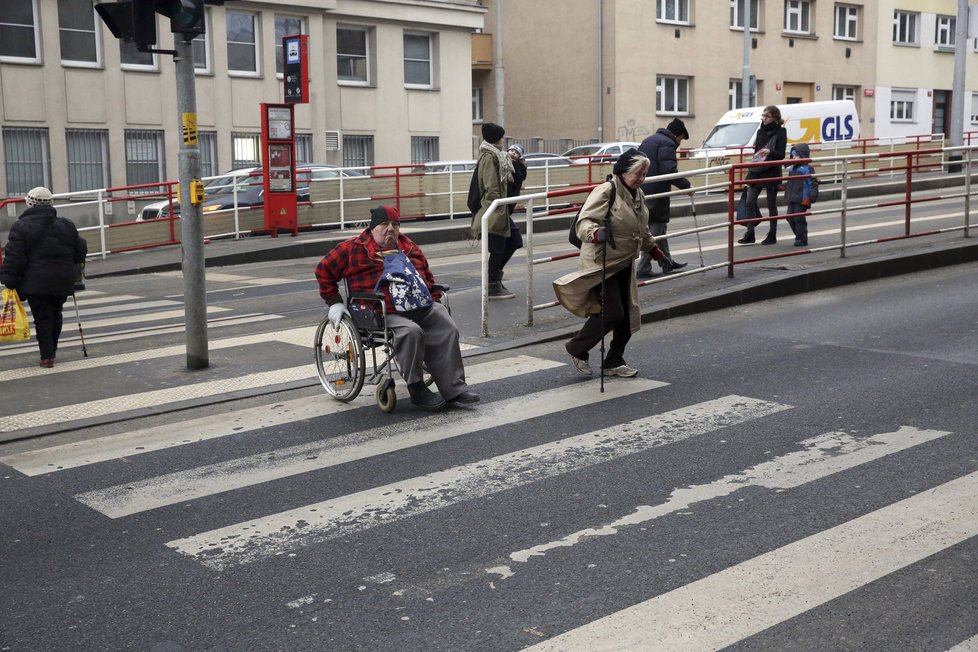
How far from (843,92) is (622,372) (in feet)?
141

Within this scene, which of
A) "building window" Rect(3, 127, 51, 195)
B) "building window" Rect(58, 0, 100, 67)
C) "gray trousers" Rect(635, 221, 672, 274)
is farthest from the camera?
"building window" Rect(58, 0, 100, 67)

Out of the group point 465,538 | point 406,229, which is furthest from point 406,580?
point 406,229

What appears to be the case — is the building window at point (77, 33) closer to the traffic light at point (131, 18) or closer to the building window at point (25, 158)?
the building window at point (25, 158)

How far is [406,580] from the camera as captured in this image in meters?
4.84

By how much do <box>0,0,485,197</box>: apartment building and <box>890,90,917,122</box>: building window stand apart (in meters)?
21.7

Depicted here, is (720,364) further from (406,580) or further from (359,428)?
(406,580)

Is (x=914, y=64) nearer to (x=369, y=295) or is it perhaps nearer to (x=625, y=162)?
(x=625, y=162)

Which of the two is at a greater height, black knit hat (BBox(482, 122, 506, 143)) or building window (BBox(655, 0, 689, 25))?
building window (BBox(655, 0, 689, 25))

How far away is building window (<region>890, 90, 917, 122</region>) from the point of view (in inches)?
1951

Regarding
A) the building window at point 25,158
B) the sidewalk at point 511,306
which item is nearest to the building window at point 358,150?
the building window at point 25,158

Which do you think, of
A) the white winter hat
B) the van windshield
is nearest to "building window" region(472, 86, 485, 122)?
the van windshield

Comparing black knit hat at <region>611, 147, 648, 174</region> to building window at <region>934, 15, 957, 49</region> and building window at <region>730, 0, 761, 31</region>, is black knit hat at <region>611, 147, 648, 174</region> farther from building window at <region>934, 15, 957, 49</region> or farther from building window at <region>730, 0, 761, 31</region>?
building window at <region>934, 15, 957, 49</region>

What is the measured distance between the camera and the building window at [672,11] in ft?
140

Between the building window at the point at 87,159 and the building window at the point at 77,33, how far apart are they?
177 centimetres
